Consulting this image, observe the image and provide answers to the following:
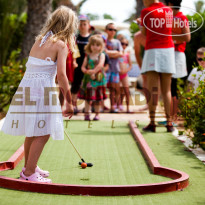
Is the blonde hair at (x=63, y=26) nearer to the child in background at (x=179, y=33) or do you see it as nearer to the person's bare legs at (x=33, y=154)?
the person's bare legs at (x=33, y=154)

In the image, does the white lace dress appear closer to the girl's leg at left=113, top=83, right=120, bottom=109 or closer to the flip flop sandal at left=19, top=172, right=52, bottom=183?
the flip flop sandal at left=19, top=172, right=52, bottom=183

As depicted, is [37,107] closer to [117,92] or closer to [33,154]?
[33,154]

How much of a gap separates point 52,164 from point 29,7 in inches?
433

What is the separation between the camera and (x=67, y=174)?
4.95 m

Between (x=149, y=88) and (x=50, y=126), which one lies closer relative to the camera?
(x=50, y=126)

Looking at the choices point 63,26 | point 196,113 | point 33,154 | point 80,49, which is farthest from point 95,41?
point 33,154

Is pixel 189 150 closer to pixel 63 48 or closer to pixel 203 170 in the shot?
pixel 203 170

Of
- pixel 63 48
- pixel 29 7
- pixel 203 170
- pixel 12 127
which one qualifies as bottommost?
pixel 203 170

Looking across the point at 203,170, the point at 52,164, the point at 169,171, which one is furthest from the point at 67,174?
the point at 203,170

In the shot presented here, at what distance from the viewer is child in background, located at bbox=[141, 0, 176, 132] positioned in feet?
25.7

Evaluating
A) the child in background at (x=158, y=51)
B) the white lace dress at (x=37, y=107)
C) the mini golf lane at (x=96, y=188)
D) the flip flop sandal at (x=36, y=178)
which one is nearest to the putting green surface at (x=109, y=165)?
the mini golf lane at (x=96, y=188)

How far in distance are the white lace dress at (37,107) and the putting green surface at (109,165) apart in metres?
0.53

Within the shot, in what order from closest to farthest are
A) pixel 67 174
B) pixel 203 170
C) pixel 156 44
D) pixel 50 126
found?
pixel 50 126 → pixel 67 174 → pixel 203 170 → pixel 156 44

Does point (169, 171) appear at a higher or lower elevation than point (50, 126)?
lower
